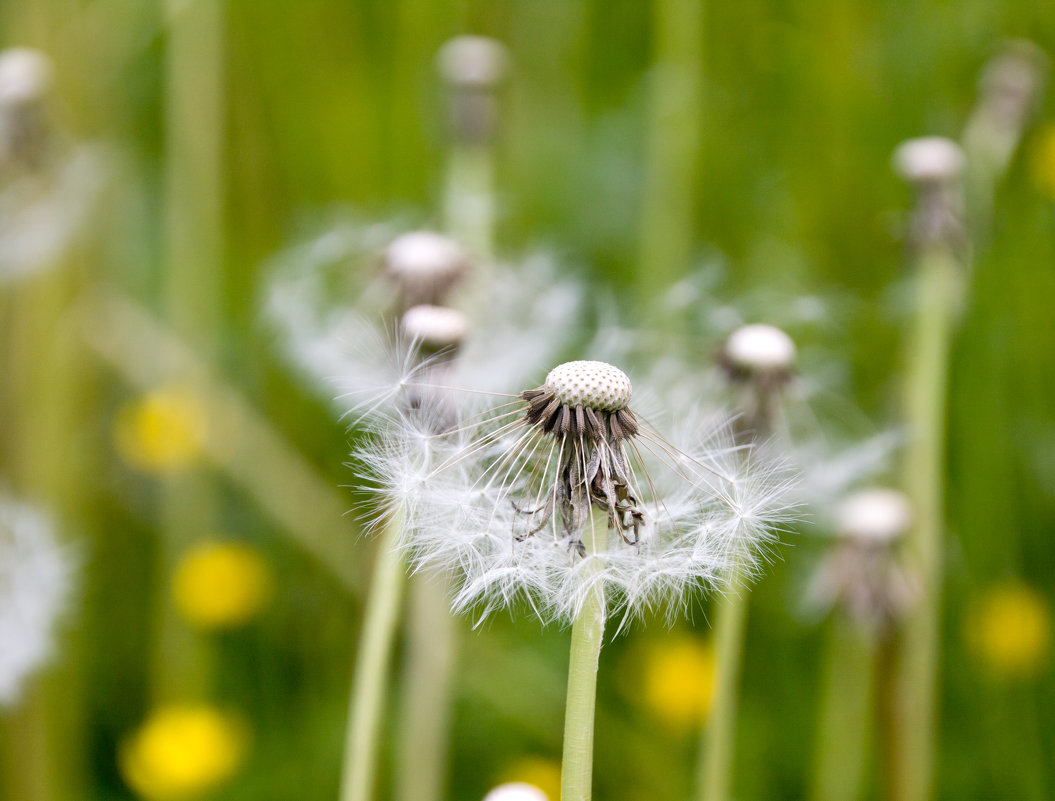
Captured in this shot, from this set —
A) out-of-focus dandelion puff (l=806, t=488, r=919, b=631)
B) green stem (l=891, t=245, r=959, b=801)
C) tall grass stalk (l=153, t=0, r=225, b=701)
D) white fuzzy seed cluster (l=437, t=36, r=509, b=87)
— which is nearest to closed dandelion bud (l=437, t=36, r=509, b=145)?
white fuzzy seed cluster (l=437, t=36, r=509, b=87)

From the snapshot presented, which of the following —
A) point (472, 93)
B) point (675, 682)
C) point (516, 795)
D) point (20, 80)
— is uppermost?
point (472, 93)

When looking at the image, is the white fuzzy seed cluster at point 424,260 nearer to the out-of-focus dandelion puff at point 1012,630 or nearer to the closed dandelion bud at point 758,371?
the closed dandelion bud at point 758,371

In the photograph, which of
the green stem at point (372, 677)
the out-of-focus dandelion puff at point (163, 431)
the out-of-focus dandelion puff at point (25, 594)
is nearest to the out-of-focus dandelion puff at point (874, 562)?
the green stem at point (372, 677)

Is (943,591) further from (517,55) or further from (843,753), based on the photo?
(517,55)

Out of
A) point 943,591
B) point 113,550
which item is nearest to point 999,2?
point 943,591

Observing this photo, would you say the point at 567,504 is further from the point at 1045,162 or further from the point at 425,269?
the point at 1045,162

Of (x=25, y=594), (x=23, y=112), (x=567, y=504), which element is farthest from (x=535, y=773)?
(x=23, y=112)
